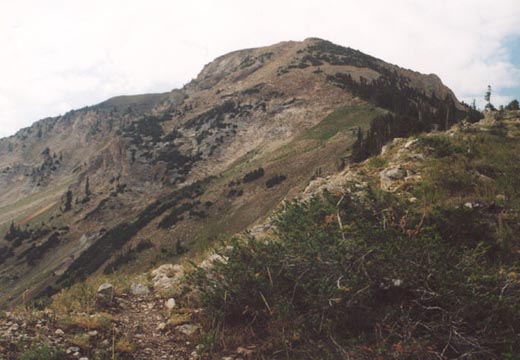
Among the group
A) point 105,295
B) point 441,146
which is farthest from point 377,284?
point 441,146

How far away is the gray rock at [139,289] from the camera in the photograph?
24.2 feet

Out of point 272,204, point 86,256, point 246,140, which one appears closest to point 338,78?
point 246,140

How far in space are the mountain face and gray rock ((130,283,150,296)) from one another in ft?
55.1

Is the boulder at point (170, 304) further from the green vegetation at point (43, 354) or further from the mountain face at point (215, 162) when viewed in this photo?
the mountain face at point (215, 162)

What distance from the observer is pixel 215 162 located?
6078 cm

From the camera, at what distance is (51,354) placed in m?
4.45

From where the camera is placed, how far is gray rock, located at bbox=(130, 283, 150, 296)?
7.38 meters

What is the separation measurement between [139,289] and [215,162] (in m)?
53.8

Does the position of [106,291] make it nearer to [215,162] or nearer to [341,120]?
[341,120]

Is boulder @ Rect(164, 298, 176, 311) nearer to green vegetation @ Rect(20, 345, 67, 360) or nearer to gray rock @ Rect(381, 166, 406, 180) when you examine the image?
green vegetation @ Rect(20, 345, 67, 360)

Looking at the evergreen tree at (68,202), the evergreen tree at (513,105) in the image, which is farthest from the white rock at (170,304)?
the evergreen tree at (68,202)

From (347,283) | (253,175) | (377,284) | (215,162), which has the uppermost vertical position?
(215,162)

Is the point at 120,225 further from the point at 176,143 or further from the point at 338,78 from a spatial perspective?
the point at 338,78

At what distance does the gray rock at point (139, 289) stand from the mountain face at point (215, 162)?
16790mm
